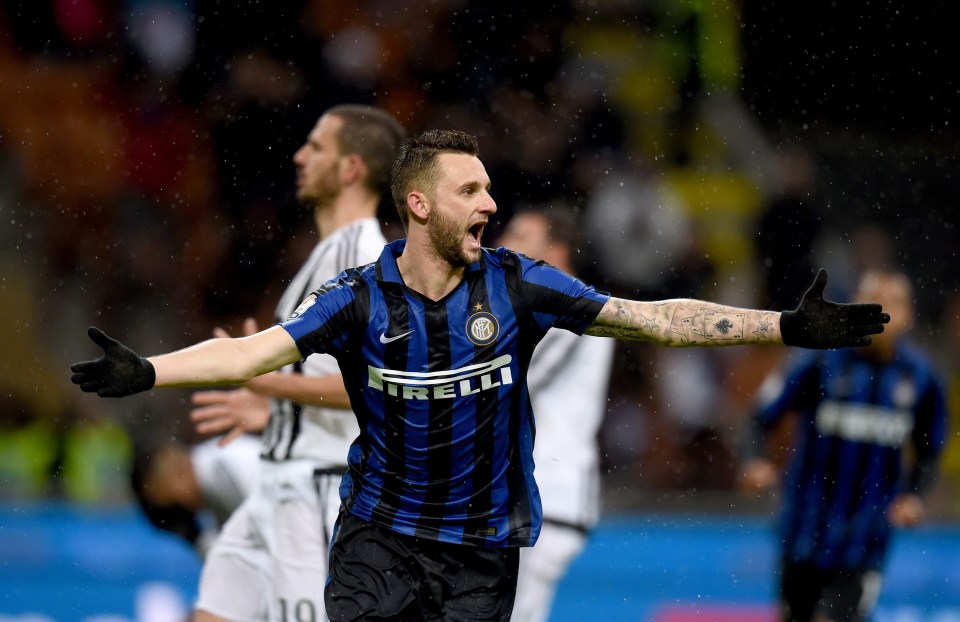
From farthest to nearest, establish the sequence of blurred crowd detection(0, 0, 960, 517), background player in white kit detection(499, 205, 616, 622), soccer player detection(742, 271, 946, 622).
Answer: blurred crowd detection(0, 0, 960, 517)
soccer player detection(742, 271, 946, 622)
background player in white kit detection(499, 205, 616, 622)

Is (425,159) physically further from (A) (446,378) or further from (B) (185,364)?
(B) (185,364)

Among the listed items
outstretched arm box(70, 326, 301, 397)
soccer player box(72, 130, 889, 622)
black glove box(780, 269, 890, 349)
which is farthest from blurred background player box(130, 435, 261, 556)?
black glove box(780, 269, 890, 349)

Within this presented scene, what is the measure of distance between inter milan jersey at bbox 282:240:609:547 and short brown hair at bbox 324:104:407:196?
1664 millimetres

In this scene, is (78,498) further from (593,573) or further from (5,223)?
(593,573)

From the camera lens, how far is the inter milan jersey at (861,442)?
6.67m

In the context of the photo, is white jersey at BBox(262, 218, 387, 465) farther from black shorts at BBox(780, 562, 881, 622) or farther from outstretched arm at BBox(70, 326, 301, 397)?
black shorts at BBox(780, 562, 881, 622)

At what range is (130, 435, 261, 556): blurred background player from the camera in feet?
21.3

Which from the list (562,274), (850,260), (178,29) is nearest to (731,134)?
(850,260)

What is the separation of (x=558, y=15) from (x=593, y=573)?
182 inches

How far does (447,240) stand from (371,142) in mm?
1880

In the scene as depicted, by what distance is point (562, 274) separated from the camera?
3871 mm

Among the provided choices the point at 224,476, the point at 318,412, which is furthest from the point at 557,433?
the point at 224,476

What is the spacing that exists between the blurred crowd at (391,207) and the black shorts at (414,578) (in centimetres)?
526

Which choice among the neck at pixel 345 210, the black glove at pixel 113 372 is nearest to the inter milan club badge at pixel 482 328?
the black glove at pixel 113 372
